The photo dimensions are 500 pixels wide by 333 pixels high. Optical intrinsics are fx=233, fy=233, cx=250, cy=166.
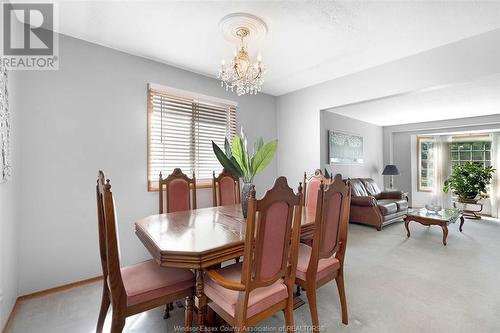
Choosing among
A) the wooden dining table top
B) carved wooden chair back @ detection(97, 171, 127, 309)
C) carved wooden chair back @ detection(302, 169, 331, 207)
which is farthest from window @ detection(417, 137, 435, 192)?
carved wooden chair back @ detection(97, 171, 127, 309)

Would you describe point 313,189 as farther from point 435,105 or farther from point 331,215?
point 435,105

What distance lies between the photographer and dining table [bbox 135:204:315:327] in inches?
50.8

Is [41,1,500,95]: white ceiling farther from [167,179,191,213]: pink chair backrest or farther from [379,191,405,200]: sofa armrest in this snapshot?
[379,191,405,200]: sofa armrest

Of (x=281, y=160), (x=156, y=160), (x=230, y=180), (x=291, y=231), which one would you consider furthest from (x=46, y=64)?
(x=281, y=160)

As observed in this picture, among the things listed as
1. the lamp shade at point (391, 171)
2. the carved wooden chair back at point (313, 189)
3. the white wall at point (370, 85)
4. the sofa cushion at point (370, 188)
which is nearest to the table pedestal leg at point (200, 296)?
the carved wooden chair back at point (313, 189)

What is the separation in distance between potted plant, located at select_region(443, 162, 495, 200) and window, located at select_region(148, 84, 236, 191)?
576 centimetres

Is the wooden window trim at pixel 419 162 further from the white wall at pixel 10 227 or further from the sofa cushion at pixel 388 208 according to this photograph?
the white wall at pixel 10 227

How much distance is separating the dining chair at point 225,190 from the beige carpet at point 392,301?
124 cm

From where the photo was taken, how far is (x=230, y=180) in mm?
2994

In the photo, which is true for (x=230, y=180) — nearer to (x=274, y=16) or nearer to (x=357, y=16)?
(x=274, y=16)

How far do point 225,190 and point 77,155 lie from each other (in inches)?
63.1

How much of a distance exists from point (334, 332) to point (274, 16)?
2571 millimetres

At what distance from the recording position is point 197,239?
4.89 feet

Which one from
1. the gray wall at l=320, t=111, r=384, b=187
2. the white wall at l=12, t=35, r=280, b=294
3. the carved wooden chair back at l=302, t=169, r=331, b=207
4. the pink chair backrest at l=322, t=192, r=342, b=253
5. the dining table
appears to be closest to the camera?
the dining table
